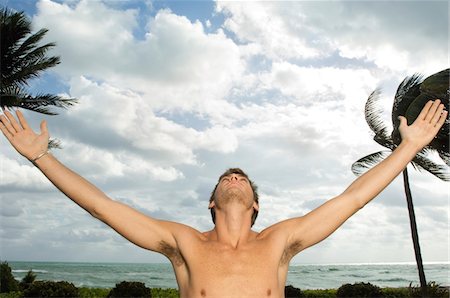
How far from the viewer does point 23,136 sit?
3.97 metres

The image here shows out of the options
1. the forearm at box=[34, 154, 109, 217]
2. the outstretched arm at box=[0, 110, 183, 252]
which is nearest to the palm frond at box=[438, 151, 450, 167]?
the outstretched arm at box=[0, 110, 183, 252]

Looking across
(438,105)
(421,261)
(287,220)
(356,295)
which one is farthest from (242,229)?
(421,261)

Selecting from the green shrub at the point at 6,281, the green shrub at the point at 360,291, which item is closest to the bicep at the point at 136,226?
the green shrub at the point at 360,291

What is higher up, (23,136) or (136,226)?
(23,136)

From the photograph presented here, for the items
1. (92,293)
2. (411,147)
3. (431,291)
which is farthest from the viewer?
(431,291)

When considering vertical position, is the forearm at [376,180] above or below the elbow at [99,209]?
above

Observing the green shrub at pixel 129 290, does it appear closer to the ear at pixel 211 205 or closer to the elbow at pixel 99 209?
the ear at pixel 211 205

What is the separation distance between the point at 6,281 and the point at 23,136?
2031 cm

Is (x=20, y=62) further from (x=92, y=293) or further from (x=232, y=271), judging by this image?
(x=232, y=271)

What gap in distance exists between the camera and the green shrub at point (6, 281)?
21470 millimetres

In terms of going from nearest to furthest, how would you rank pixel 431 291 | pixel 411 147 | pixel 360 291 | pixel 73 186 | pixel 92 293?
pixel 73 186
pixel 411 147
pixel 92 293
pixel 360 291
pixel 431 291

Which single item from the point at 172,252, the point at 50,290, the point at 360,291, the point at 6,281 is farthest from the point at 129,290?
the point at 172,252

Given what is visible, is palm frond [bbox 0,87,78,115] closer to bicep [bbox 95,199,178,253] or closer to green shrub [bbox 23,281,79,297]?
green shrub [bbox 23,281,79,297]

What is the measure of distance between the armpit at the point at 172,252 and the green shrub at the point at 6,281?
19.7 meters
